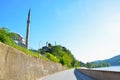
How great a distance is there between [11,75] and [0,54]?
2711mm

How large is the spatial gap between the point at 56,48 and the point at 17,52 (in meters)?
135

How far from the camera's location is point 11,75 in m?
16.3

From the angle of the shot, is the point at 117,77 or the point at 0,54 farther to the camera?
the point at 117,77

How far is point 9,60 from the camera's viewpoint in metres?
16.1

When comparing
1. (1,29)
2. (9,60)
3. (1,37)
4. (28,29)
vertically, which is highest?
(28,29)

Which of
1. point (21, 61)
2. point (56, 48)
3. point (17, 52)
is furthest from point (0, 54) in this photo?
point (56, 48)

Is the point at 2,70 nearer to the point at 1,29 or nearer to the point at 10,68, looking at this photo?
the point at 10,68

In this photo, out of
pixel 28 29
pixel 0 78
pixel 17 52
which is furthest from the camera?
pixel 28 29

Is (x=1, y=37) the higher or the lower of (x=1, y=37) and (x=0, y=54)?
the higher

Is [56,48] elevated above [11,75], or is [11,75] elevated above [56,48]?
[56,48]

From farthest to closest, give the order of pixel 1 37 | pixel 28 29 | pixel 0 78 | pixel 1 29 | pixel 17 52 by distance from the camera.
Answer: pixel 28 29
pixel 1 29
pixel 1 37
pixel 17 52
pixel 0 78

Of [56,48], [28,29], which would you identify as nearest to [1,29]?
[28,29]

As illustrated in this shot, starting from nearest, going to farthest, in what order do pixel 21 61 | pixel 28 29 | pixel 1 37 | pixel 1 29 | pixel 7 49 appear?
pixel 7 49 < pixel 21 61 < pixel 1 37 < pixel 1 29 < pixel 28 29

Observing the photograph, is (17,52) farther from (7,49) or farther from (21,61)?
(7,49)
